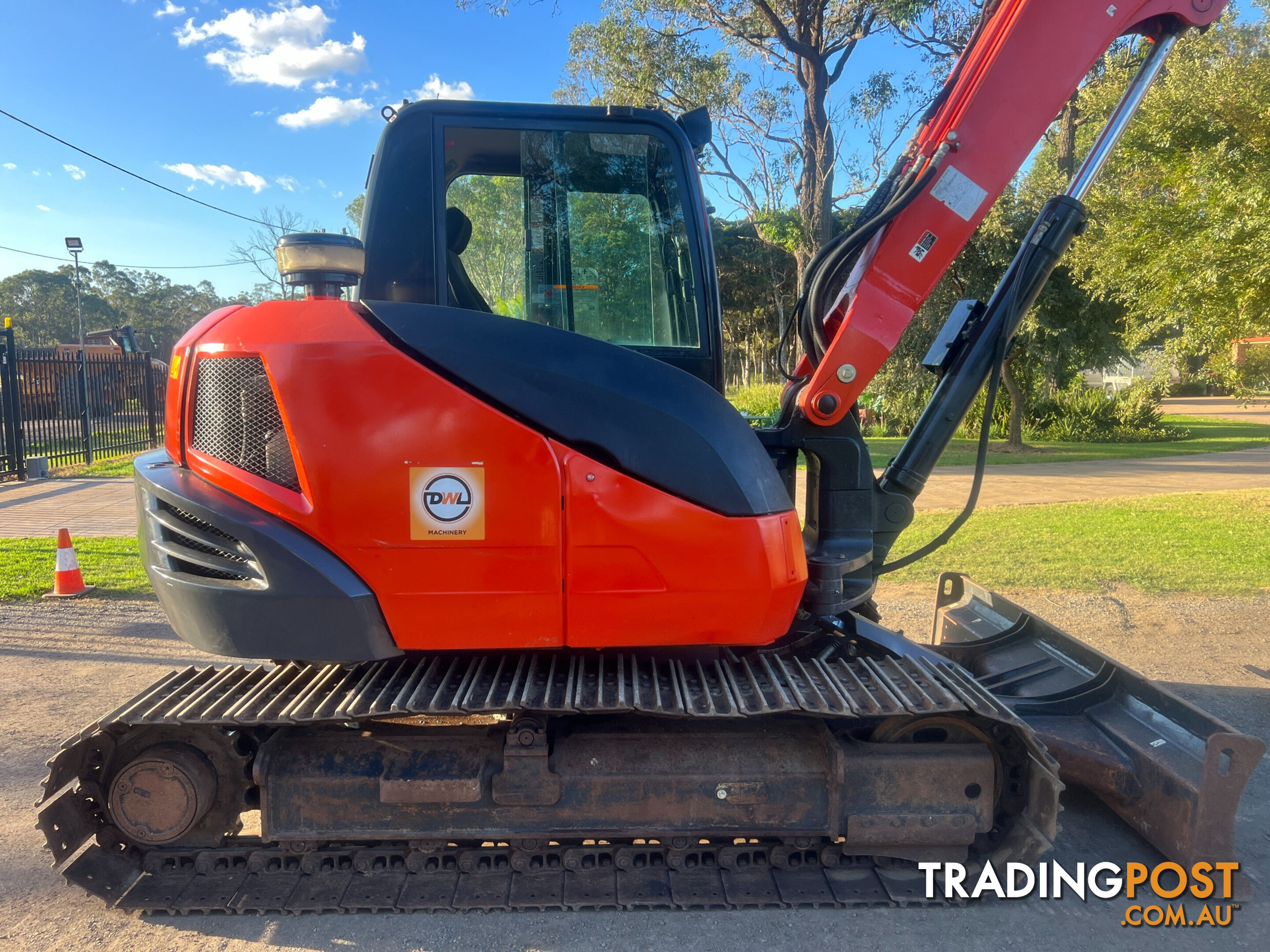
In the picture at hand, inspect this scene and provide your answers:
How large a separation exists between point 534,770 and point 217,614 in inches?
45.7

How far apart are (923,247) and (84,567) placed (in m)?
7.87

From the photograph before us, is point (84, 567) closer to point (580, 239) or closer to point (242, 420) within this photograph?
point (242, 420)

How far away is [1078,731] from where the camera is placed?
3352 millimetres

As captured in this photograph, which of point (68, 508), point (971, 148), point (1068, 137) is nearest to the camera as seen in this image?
point (971, 148)

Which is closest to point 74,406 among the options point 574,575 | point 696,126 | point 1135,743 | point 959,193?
point 696,126

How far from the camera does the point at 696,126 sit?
3.17 metres

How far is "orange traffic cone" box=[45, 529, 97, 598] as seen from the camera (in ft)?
22.0

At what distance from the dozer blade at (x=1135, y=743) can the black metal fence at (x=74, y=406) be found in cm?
1541

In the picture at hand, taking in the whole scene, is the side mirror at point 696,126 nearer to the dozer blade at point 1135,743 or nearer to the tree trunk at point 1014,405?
the dozer blade at point 1135,743

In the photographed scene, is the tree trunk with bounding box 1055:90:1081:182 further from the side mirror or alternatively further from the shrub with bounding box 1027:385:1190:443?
the side mirror

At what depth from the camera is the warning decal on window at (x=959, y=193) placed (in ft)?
10.2

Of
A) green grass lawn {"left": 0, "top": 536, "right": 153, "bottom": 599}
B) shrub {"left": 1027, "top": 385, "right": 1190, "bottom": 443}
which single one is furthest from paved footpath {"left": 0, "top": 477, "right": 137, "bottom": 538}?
shrub {"left": 1027, "top": 385, "right": 1190, "bottom": 443}

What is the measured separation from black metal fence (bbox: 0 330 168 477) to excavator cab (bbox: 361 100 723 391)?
1374 cm

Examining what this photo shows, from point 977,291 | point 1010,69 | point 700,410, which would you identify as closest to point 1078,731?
point 700,410
